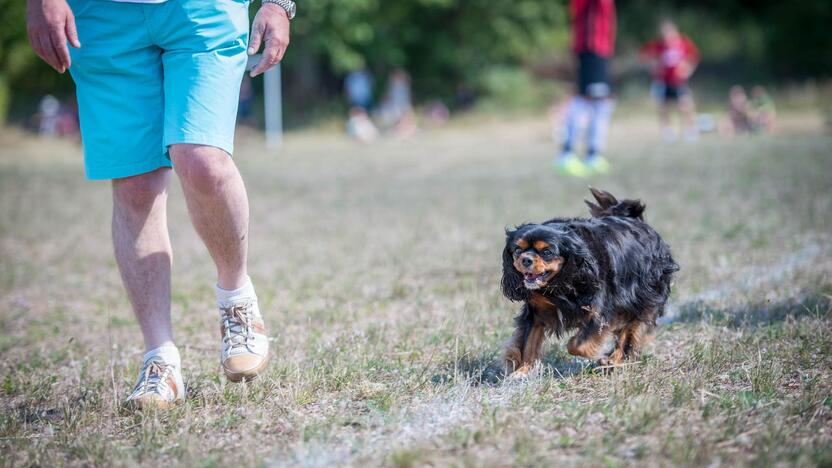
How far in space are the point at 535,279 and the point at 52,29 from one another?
75.6 inches

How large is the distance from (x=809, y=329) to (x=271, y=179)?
1038cm

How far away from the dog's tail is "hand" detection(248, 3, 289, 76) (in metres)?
1.57

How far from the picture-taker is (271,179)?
13.0 meters

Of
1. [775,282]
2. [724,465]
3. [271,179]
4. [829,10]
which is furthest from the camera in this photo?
[829,10]

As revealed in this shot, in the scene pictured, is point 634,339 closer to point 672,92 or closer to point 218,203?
point 218,203

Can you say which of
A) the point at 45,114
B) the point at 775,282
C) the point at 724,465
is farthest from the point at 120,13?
the point at 45,114

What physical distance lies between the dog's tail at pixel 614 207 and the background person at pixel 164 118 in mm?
1671

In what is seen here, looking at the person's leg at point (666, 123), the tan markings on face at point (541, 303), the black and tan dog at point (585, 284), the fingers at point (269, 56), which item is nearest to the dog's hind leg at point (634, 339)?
the black and tan dog at point (585, 284)

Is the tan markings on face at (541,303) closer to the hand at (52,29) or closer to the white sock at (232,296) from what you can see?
the white sock at (232,296)

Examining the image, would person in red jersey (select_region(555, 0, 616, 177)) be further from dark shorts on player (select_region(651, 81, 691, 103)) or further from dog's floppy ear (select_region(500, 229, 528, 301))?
dog's floppy ear (select_region(500, 229, 528, 301))

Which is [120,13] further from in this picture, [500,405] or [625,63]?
[625,63]

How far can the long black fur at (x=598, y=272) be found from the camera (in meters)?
3.04

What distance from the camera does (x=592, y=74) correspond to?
35.0ft

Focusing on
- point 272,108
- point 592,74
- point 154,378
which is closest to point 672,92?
point 592,74
